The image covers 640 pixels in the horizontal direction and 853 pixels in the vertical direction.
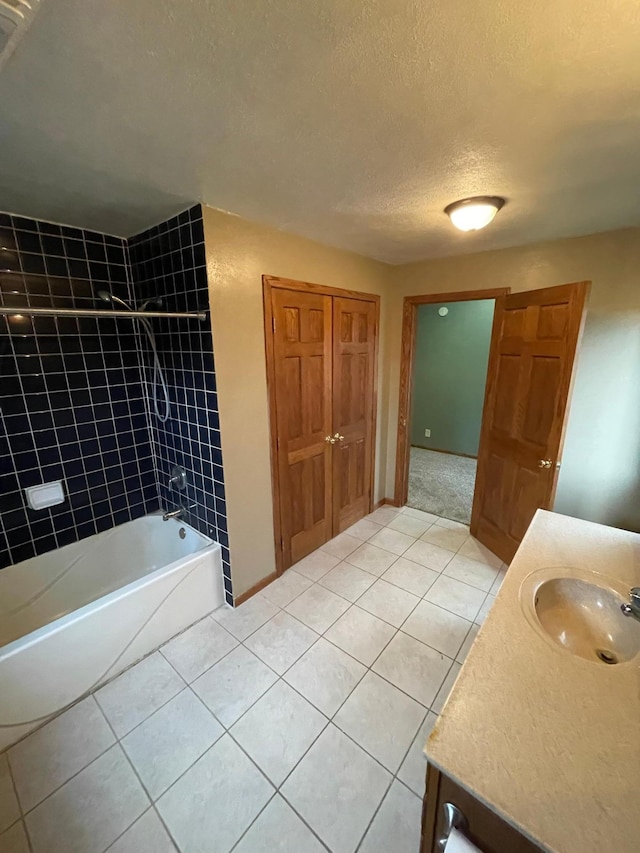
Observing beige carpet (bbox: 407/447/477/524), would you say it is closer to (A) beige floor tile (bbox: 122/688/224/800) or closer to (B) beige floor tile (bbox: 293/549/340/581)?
(B) beige floor tile (bbox: 293/549/340/581)

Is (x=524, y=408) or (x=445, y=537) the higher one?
(x=524, y=408)

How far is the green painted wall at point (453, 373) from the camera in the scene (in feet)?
14.6

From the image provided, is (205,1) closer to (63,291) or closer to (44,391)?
(63,291)

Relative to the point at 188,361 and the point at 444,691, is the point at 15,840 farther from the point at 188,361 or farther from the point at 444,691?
the point at 188,361

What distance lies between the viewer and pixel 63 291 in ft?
6.40

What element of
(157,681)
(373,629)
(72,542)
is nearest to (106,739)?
(157,681)

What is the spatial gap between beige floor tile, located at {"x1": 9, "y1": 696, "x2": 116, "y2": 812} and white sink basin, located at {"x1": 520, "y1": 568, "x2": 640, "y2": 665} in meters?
1.81

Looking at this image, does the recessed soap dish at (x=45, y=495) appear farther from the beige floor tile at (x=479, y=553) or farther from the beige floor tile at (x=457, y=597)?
the beige floor tile at (x=479, y=553)

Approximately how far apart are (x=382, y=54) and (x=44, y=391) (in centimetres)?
218

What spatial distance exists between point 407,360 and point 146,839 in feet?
10.0

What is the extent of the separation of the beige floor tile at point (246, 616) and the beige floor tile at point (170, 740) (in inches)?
15.7

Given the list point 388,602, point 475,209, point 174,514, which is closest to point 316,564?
point 388,602

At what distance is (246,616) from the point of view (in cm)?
205

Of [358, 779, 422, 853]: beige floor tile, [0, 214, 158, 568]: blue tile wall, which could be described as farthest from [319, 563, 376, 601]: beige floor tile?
[0, 214, 158, 568]: blue tile wall
